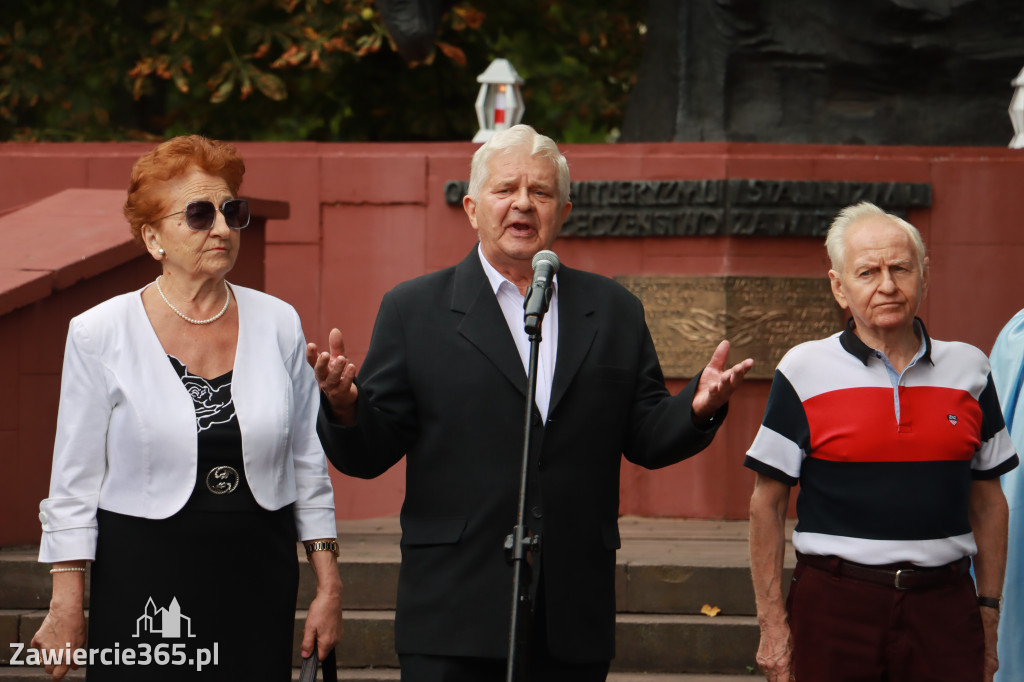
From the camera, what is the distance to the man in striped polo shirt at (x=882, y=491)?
353cm

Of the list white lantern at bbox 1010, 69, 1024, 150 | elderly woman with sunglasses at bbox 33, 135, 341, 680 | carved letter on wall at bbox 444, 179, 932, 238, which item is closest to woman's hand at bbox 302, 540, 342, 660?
elderly woman with sunglasses at bbox 33, 135, 341, 680

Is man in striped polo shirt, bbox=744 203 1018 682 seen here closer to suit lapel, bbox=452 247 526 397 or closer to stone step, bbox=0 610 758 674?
suit lapel, bbox=452 247 526 397

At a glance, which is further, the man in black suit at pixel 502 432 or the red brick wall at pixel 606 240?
the red brick wall at pixel 606 240

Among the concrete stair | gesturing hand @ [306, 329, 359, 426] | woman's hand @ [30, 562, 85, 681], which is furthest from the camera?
the concrete stair

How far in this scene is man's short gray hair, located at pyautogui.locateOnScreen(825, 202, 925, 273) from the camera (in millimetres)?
3723

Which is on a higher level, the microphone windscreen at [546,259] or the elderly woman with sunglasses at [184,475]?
the microphone windscreen at [546,259]

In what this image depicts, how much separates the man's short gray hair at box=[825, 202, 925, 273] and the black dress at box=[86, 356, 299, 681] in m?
1.62

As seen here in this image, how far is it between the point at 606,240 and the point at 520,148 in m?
4.79

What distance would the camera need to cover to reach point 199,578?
3482 millimetres

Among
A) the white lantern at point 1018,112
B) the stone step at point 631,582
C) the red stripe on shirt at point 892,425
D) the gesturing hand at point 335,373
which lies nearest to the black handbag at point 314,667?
the gesturing hand at point 335,373

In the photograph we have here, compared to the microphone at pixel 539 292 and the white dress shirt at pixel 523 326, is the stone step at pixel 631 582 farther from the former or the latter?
the microphone at pixel 539 292

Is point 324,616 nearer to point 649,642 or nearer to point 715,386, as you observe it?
point 715,386

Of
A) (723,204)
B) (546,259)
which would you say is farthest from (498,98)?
(546,259)

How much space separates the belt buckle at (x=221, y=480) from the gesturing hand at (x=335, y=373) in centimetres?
36
